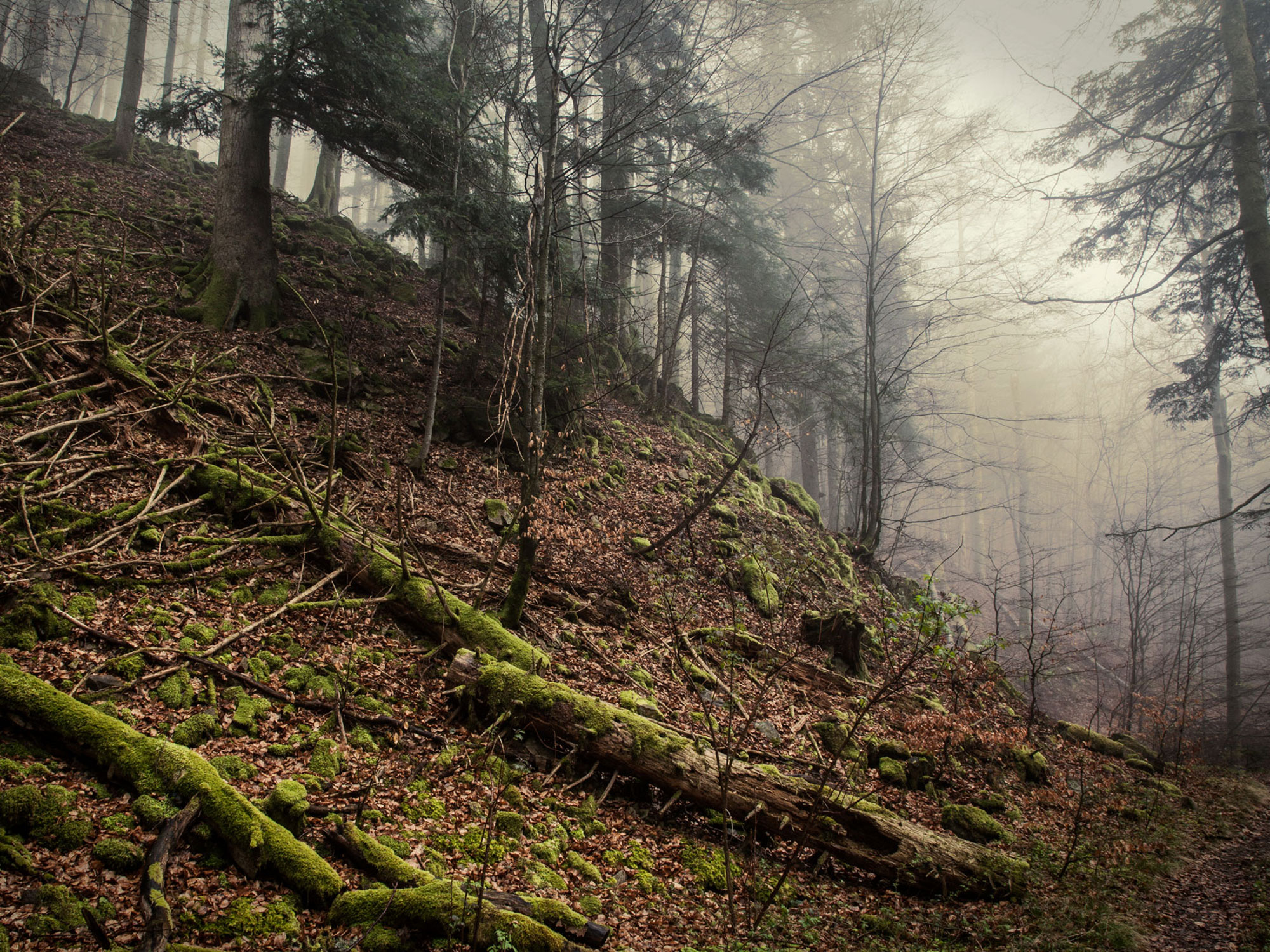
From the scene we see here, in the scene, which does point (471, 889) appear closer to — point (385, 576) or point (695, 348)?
point (385, 576)

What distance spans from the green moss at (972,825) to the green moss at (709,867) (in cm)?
253

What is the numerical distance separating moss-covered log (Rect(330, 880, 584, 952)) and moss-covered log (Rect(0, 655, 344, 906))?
7.2 inches

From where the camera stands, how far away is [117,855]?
2693mm

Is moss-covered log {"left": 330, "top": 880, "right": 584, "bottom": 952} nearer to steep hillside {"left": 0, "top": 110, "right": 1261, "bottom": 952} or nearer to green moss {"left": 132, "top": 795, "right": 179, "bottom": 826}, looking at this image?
steep hillside {"left": 0, "top": 110, "right": 1261, "bottom": 952}

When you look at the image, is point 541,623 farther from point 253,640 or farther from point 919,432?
point 919,432

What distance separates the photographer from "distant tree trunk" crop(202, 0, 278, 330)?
8.72 meters

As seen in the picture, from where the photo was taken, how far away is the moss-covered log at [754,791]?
4441 mm

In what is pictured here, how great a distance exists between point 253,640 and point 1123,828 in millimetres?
8644

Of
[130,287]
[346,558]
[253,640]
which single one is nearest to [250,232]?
[130,287]

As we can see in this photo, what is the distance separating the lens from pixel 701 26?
5.75 metres

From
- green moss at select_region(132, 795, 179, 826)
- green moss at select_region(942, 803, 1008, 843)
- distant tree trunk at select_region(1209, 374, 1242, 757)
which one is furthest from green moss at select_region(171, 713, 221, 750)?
distant tree trunk at select_region(1209, 374, 1242, 757)

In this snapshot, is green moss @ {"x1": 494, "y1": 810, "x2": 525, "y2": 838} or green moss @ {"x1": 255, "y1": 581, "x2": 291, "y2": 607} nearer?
green moss @ {"x1": 494, "y1": 810, "x2": 525, "y2": 838}

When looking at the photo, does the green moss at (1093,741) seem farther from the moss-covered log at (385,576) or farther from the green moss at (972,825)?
the moss-covered log at (385,576)

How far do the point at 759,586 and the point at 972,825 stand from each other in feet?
14.7
